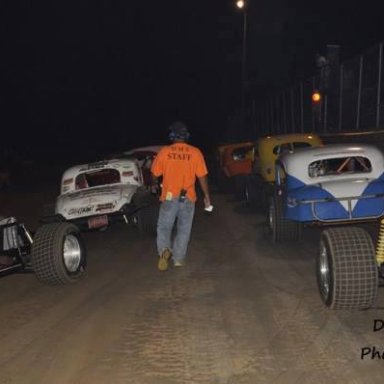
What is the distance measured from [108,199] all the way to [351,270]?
22.1 ft

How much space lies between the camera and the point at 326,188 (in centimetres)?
1033

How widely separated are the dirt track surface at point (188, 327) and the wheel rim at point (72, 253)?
0.26 meters

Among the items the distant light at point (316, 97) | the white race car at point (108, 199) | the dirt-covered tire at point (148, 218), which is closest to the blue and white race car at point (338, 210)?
the dirt-covered tire at point (148, 218)

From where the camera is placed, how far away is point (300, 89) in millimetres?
31062

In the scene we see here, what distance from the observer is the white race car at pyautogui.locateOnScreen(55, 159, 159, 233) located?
12.4m

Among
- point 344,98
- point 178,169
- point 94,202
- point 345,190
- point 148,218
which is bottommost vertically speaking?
point 148,218

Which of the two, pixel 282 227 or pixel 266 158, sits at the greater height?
pixel 266 158

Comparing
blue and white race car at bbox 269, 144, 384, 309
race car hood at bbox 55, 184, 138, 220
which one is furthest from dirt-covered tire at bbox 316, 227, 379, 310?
race car hood at bbox 55, 184, 138, 220

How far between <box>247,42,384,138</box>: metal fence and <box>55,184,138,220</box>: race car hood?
6.96 m

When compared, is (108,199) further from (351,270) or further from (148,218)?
(351,270)

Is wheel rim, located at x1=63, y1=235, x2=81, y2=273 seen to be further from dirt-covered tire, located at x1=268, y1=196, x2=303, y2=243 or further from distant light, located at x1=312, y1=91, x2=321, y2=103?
distant light, located at x1=312, y1=91, x2=321, y2=103

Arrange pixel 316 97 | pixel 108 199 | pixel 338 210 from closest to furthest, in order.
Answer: pixel 338 210, pixel 108 199, pixel 316 97

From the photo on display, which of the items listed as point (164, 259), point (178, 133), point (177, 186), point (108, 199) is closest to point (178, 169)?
point (177, 186)

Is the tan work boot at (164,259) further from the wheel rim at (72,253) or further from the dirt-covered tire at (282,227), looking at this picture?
the dirt-covered tire at (282,227)
